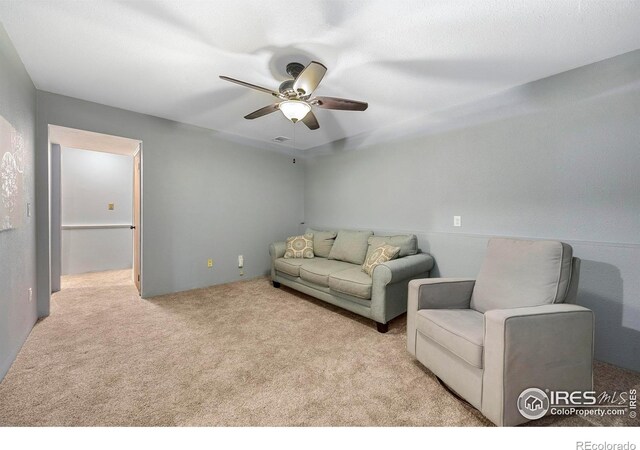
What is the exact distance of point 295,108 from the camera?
2107 millimetres

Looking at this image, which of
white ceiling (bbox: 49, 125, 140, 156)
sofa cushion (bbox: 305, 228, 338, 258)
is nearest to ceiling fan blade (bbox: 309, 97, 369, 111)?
sofa cushion (bbox: 305, 228, 338, 258)

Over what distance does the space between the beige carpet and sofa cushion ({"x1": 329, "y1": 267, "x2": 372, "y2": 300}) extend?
324mm

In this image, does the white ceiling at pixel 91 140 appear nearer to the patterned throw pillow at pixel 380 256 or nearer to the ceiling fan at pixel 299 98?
the ceiling fan at pixel 299 98

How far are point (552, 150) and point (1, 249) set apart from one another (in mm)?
4179

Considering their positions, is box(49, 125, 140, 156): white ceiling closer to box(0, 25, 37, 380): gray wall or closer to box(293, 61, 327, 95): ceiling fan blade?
box(0, 25, 37, 380): gray wall

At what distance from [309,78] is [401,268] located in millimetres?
1826

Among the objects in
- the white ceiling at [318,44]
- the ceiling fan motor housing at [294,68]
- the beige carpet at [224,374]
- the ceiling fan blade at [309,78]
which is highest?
the white ceiling at [318,44]

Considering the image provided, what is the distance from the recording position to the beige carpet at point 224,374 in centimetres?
140

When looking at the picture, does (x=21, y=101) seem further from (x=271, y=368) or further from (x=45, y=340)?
(x=271, y=368)

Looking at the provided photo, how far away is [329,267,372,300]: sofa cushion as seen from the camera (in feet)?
8.19

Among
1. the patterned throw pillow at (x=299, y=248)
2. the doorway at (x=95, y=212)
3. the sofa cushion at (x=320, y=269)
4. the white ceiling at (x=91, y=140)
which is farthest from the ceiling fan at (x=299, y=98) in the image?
the doorway at (x=95, y=212)

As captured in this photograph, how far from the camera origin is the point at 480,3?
4.80ft

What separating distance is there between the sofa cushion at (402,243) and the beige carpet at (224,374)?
0.76 meters
